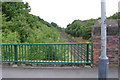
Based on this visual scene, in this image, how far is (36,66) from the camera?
20.4ft

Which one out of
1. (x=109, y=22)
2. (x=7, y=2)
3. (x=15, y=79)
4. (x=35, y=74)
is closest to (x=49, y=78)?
(x=35, y=74)

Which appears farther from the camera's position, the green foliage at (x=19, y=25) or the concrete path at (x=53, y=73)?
the green foliage at (x=19, y=25)

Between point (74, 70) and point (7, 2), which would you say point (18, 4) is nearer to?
point (7, 2)

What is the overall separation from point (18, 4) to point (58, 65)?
18.5 meters

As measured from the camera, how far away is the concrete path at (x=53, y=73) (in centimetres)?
511

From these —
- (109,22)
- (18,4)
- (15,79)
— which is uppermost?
(18,4)

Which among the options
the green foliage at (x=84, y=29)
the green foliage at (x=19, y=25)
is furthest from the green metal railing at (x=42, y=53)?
the green foliage at (x=84, y=29)

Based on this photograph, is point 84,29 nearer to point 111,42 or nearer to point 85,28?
point 85,28

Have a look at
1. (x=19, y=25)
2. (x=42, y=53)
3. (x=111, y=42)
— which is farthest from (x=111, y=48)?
(x=19, y=25)

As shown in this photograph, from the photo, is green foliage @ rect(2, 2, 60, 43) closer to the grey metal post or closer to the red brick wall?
the red brick wall

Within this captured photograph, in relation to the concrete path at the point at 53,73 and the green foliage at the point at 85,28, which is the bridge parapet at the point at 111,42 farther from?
the green foliage at the point at 85,28

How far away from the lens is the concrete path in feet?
16.8

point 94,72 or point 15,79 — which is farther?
point 94,72

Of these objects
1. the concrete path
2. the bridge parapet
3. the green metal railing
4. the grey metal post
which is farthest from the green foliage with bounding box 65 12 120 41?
the grey metal post
